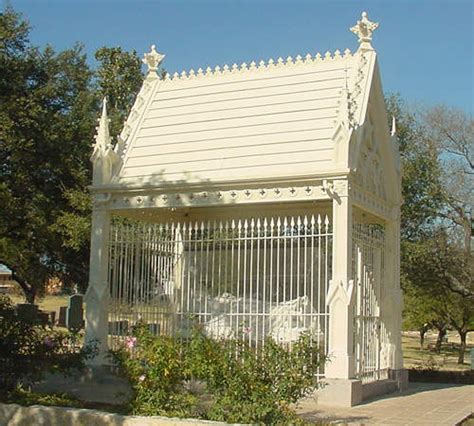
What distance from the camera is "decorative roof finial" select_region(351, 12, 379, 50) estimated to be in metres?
14.9

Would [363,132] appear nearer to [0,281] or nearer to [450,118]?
[450,118]

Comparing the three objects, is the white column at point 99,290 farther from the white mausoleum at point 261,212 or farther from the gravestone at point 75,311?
the gravestone at point 75,311

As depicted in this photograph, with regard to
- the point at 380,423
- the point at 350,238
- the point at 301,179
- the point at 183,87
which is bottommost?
the point at 380,423

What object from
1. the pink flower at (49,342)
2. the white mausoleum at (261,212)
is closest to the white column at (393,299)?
the white mausoleum at (261,212)

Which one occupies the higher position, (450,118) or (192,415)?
(450,118)

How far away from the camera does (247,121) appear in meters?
15.1

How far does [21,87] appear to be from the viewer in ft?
70.4

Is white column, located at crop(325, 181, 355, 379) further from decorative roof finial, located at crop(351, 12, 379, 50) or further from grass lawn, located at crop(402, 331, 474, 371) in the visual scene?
grass lawn, located at crop(402, 331, 474, 371)

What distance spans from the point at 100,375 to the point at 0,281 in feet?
244

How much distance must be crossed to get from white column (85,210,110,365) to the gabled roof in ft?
3.22

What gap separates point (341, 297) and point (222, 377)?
3718 mm

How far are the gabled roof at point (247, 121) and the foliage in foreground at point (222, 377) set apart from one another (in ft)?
14.2

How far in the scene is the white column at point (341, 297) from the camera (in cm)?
1243

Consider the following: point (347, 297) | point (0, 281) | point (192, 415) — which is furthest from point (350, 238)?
point (0, 281)
